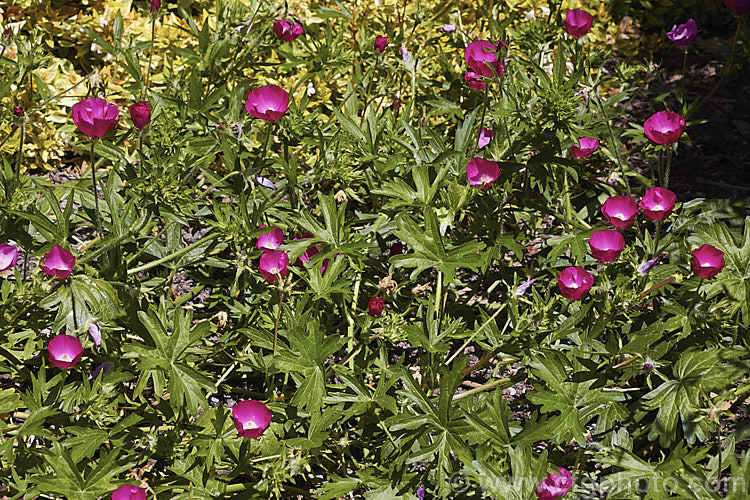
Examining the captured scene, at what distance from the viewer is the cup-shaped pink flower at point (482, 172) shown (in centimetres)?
203

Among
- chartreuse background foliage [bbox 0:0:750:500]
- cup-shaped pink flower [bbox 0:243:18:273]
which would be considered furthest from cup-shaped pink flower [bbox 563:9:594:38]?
cup-shaped pink flower [bbox 0:243:18:273]

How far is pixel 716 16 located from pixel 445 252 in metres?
3.27

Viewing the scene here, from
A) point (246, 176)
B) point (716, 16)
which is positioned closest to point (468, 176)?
point (246, 176)

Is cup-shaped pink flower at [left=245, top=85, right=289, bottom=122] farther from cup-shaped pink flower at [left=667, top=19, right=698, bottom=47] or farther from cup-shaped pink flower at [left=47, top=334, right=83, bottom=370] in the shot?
cup-shaped pink flower at [left=667, top=19, right=698, bottom=47]

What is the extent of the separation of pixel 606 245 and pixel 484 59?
0.72 meters

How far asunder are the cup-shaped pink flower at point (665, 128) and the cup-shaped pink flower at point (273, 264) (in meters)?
1.11

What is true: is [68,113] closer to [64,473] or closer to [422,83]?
[422,83]

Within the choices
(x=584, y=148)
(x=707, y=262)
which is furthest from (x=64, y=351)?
(x=584, y=148)

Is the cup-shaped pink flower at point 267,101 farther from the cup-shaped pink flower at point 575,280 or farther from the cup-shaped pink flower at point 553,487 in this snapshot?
the cup-shaped pink flower at point 553,487

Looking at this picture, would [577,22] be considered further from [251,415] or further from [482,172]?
[251,415]

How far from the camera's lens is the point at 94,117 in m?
1.94

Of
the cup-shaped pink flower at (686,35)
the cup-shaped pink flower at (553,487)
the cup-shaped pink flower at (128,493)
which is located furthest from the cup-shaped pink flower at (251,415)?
the cup-shaped pink flower at (686,35)

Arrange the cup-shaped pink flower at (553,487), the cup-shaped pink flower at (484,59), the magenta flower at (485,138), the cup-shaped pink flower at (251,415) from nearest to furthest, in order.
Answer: the cup-shaped pink flower at (553,487), the cup-shaped pink flower at (251,415), the cup-shaped pink flower at (484,59), the magenta flower at (485,138)

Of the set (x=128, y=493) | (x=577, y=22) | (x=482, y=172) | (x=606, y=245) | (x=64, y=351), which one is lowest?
(x=128, y=493)
